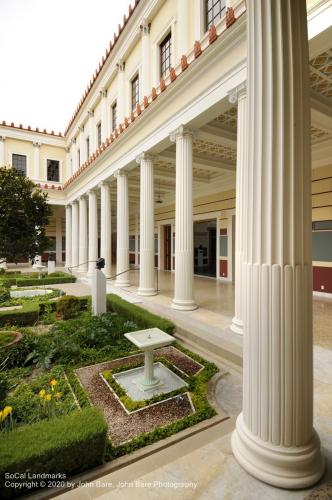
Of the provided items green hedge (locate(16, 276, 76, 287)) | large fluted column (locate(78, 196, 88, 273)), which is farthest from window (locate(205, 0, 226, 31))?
large fluted column (locate(78, 196, 88, 273))

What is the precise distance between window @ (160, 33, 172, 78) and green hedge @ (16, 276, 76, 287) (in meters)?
10.6

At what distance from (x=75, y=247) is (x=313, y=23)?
57.2ft

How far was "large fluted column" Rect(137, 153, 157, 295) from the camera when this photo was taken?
9.14 m

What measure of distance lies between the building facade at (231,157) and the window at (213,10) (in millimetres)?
37

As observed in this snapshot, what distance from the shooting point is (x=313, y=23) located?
4.10m

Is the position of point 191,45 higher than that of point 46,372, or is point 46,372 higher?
point 191,45

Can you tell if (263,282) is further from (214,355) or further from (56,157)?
(56,157)

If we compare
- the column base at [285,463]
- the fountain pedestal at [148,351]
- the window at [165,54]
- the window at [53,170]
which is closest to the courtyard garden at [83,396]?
the fountain pedestal at [148,351]

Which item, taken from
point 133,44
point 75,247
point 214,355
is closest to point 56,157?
point 75,247

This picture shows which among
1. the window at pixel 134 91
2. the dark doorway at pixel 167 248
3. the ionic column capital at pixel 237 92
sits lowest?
the dark doorway at pixel 167 248

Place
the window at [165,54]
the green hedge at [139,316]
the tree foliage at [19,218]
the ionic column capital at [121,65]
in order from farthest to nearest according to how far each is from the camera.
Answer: the ionic column capital at [121,65] < the window at [165,54] < the tree foliage at [19,218] < the green hedge at [139,316]

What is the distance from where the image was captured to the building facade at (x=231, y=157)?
2.05 meters

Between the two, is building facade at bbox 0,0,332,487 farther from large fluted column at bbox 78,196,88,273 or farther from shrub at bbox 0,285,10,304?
shrub at bbox 0,285,10,304

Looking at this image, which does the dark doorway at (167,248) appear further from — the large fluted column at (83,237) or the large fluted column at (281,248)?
the large fluted column at (281,248)
